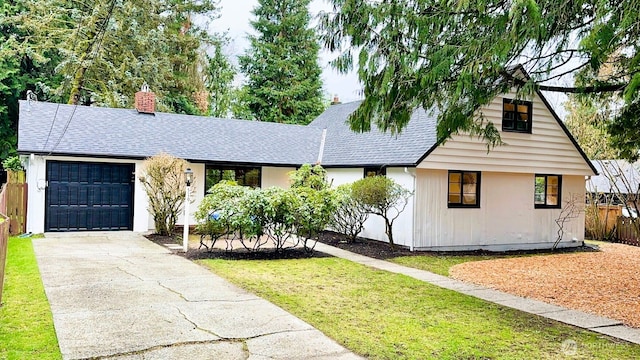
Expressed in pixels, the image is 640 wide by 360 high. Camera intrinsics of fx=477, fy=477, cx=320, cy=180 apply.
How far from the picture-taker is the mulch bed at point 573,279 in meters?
7.53

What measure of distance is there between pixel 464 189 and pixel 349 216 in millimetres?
3381

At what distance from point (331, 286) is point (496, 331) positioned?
3066mm

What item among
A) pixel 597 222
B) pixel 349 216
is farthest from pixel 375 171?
pixel 597 222

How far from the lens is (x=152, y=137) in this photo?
15.8 meters

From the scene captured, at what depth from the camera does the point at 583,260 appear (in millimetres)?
12508

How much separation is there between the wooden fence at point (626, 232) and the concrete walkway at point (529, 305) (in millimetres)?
10355

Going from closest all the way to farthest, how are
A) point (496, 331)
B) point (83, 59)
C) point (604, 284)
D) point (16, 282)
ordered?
point (496, 331)
point (16, 282)
point (604, 284)
point (83, 59)

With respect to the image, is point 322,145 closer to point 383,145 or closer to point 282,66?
point 383,145

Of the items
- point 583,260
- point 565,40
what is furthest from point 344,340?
point 583,260

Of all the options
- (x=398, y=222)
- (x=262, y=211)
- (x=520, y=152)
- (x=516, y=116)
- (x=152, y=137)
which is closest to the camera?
(x=262, y=211)

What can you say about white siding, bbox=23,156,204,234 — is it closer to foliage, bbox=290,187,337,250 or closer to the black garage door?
the black garage door

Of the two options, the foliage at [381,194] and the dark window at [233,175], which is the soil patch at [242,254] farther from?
the dark window at [233,175]

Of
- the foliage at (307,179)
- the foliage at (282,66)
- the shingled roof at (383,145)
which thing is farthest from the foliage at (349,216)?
the foliage at (282,66)

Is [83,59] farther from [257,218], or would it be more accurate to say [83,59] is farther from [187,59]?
[257,218]
